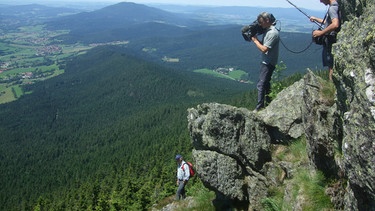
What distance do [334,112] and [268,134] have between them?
4.43 meters

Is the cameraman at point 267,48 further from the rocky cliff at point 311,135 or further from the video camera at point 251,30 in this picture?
the rocky cliff at point 311,135

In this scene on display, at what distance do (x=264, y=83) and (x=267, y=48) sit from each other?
1.87m

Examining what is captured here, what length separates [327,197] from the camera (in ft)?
26.7

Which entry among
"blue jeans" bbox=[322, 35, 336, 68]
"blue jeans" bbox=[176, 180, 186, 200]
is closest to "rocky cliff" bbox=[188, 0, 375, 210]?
"blue jeans" bbox=[322, 35, 336, 68]

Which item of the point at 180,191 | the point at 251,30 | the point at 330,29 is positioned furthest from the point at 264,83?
the point at 180,191

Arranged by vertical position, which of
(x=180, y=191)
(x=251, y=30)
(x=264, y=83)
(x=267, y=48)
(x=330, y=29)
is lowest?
(x=180, y=191)

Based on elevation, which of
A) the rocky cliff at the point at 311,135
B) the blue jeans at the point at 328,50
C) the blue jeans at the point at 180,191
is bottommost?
the blue jeans at the point at 180,191

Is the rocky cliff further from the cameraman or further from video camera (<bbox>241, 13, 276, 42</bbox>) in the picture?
video camera (<bbox>241, 13, 276, 42</bbox>)

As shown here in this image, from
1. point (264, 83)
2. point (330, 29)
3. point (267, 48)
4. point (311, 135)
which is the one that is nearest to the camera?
point (311, 135)

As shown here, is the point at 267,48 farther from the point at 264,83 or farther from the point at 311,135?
the point at 311,135

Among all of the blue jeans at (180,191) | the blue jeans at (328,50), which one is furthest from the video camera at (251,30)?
the blue jeans at (180,191)

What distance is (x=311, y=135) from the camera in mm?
9055

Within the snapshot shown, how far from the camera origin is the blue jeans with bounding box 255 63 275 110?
13.8 m

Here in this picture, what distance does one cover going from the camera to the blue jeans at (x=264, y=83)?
13.8 meters
